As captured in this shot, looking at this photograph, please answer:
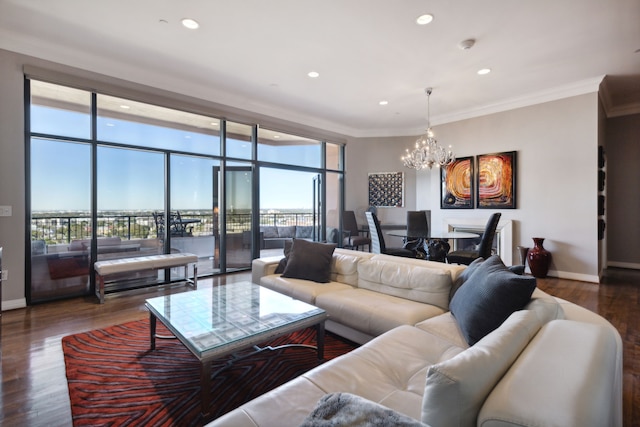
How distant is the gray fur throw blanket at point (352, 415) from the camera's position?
74 centimetres

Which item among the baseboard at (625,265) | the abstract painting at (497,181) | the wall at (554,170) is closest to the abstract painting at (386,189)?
the wall at (554,170)

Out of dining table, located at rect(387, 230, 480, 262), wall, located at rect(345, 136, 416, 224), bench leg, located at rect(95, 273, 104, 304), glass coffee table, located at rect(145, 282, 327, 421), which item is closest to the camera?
glass coffee table, located at rect(145, 282, 327, 421)

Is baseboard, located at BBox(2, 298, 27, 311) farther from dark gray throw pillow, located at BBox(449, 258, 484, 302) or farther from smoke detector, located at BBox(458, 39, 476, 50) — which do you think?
smoke detector, located at BBox(458, 39, 476, 50)

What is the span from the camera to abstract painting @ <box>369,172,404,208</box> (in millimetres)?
7094

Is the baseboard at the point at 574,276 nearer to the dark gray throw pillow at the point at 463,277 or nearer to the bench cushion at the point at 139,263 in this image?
the dark gray throw pillow at the point at 463,277

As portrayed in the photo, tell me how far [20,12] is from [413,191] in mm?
6731

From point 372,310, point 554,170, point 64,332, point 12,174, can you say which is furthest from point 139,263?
point 554,170

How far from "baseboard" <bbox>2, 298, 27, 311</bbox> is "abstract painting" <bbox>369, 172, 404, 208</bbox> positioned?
619cm

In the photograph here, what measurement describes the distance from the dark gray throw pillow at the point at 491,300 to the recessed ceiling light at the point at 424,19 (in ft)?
8.09

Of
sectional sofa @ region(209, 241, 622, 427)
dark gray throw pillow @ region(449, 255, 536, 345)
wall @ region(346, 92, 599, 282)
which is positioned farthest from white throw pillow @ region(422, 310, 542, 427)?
wall @ region(346, 92, 599, 282)

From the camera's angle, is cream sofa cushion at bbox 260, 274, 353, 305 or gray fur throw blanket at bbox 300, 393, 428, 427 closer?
gray fur throw blanket at bbox 300, 393, 428, 427

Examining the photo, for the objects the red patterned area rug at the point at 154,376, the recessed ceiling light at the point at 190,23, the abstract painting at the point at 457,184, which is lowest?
the red patterned area rug at the point at 154,376

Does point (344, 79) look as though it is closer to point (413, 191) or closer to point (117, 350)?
point (413, 191)

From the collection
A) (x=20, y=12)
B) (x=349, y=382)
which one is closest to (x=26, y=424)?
(x=349, y=382)
